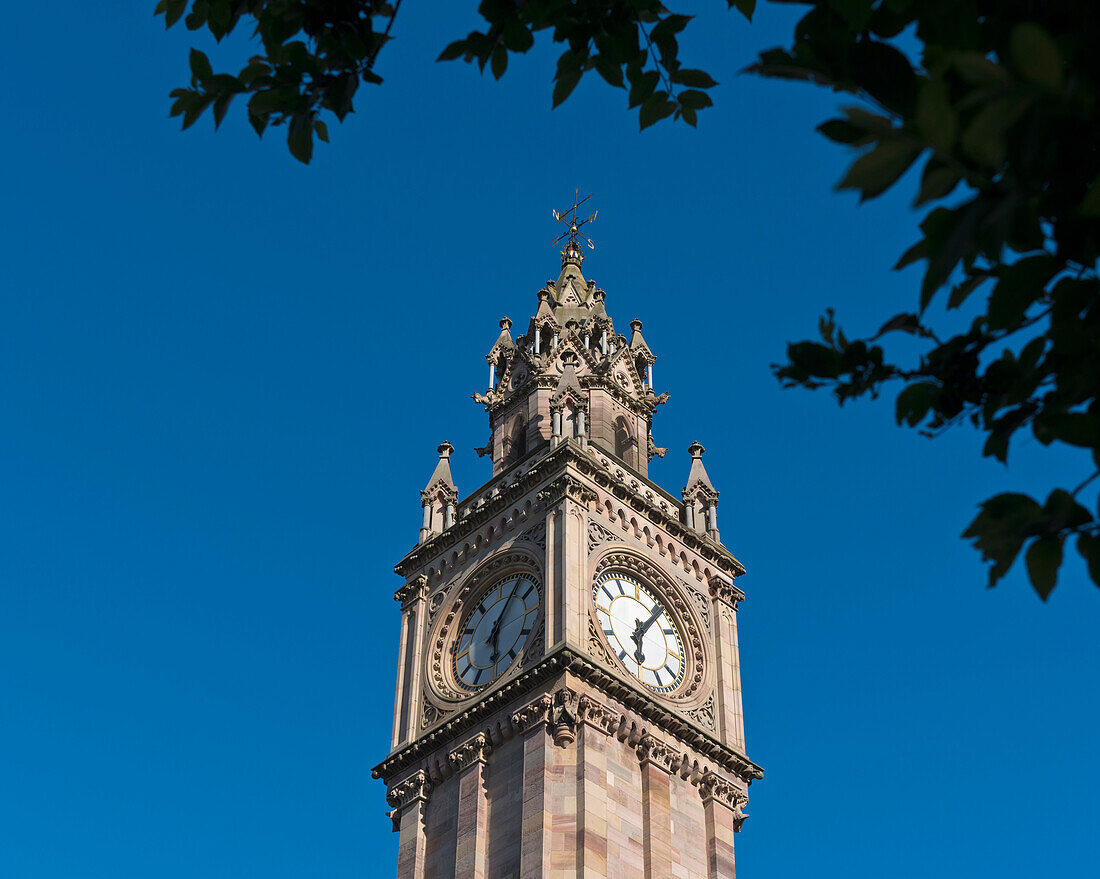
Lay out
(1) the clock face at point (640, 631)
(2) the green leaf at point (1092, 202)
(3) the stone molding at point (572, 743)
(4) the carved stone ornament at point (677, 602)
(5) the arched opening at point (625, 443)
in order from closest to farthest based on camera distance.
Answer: (2) the green leaf at point (1092, 202)
(3) the stone molding at point (572, 743)
(1) the clock face at point (640, 631)
(4) the carved stone ornament at point (677, 602)
(5) the arched opening at point (625, 443)

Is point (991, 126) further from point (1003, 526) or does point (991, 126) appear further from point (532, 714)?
point (532, 714)

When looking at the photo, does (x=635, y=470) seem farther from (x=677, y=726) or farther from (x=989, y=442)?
(x=989, y=442)

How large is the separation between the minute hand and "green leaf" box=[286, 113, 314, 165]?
1201 inches

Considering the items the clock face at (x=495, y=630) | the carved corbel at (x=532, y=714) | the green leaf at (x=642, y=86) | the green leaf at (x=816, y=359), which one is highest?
the clock face at (x=495, y=630)

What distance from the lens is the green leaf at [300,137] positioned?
10.3m

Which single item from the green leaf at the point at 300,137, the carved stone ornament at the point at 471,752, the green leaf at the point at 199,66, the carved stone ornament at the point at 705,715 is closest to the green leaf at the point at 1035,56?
the green leaf at the point at 300,137

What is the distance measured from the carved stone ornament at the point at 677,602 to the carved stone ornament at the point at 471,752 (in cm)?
574

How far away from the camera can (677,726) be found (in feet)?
126

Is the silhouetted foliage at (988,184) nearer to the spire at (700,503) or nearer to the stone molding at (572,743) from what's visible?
the stone molding at (572,743)

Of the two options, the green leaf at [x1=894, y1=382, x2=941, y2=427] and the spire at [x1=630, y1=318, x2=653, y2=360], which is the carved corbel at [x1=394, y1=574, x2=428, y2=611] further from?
the green leaf at [x1=894, y1=382, x2=941, y2=427]

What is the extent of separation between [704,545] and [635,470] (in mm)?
2981

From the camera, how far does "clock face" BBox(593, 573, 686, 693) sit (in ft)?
129

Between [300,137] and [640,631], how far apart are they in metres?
31.3

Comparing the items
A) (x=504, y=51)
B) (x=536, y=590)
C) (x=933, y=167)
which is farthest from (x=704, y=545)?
(x=933, y=167)
